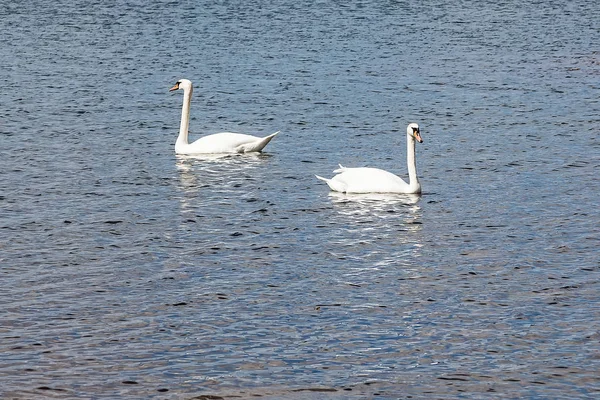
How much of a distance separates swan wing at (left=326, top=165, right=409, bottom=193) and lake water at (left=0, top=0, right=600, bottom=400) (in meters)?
0.18

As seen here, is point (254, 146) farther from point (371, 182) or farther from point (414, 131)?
point (371, 182)

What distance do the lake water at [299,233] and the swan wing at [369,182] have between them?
18 cm

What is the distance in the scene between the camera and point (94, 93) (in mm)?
33250

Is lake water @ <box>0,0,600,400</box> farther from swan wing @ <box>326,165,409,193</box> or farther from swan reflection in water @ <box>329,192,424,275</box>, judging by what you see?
swan wing @ <box>326,165,409,193</box>

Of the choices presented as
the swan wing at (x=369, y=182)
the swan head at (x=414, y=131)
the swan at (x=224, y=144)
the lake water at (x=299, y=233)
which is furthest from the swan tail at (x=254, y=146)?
the swan wing at (x=369, y=182)

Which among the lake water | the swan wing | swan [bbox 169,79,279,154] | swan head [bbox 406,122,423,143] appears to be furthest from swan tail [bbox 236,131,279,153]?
the swan wing

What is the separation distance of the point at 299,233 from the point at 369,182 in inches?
110

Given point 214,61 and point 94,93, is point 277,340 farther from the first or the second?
point 214,61

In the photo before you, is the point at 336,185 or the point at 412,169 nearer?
the point at 336,185

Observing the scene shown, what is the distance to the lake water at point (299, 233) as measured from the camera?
13.0 meters

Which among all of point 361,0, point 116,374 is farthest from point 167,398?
point 361,0

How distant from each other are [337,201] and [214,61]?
2056 cm

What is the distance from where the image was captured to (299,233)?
62.5ft

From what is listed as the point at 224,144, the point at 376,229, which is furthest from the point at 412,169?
the point at 224,144
